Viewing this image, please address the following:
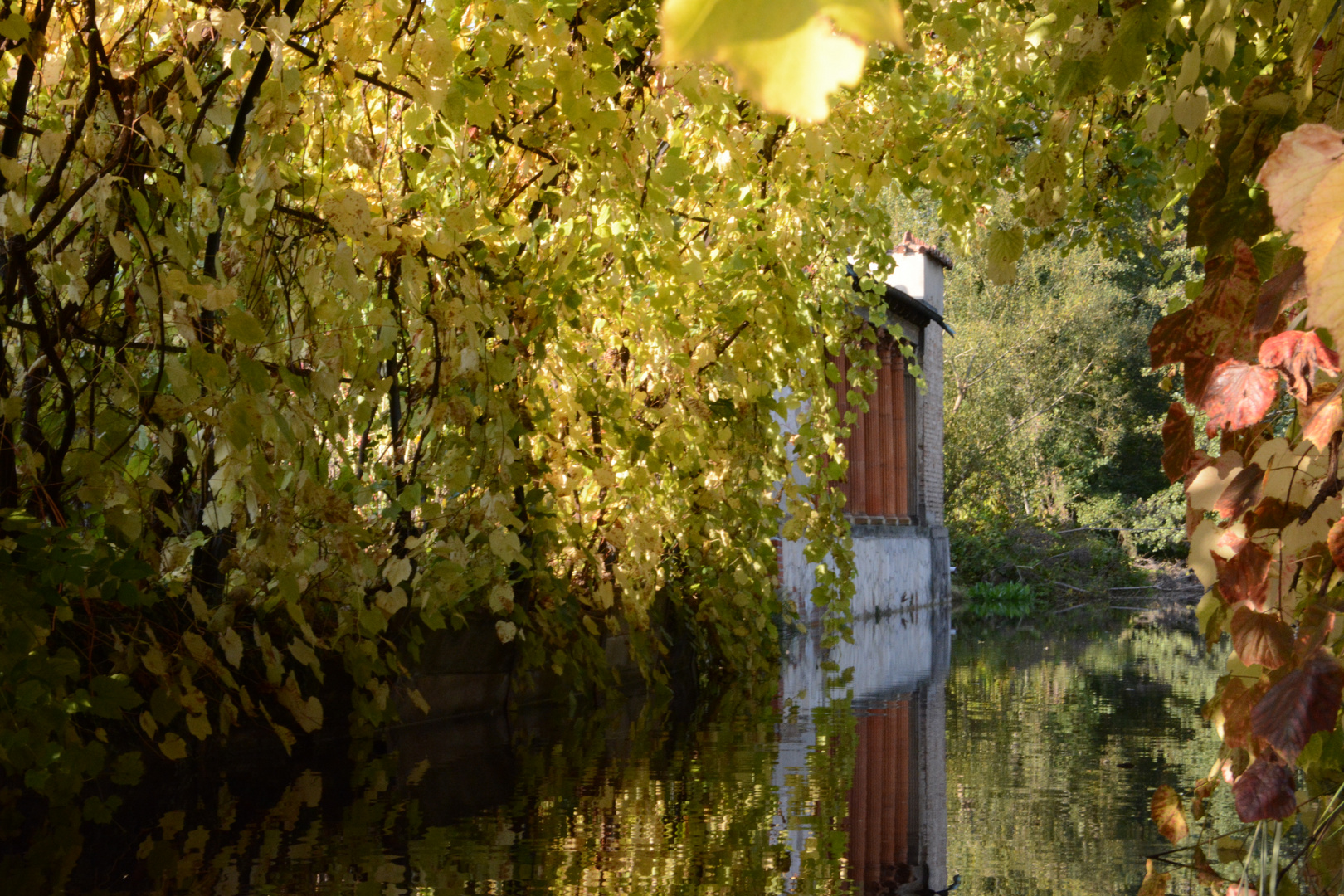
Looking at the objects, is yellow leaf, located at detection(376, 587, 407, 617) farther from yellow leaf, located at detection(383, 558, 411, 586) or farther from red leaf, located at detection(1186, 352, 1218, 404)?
red leaf, located at detection(1186, 352, 1218, 404)

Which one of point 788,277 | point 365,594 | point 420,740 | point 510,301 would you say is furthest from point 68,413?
point 788,277

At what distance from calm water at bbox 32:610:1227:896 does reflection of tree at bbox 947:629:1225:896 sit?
0.02 metres

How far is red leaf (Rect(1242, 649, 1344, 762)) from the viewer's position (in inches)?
54.5

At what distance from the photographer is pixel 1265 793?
63.2 inches

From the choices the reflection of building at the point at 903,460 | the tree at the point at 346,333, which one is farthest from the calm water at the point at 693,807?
the reflection of building at the point at 903,460

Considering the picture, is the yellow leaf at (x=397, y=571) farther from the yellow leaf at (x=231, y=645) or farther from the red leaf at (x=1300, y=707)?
the red leaf at (x=1300, y=707)

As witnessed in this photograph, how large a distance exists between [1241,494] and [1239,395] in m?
0.26

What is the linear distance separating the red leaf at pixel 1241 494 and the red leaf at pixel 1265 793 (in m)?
0.27

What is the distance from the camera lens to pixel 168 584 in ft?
14.5

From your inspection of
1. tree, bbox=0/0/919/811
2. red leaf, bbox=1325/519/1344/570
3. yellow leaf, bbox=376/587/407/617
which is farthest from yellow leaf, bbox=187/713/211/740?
red leaf, bbox=1325/519/1344/570

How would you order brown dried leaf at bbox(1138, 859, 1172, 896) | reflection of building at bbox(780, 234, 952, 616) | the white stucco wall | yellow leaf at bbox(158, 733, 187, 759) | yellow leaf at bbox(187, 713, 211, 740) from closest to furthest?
brown dried leaf at bbox(1138, 859, 1172, 896) < yellow leaf at bbox(158, 733, 187, 759) < yellow leaf at bbox(187, 713, 211, 740) < the white stucco wall < reflection of building at bbox(780, 234, 952, 616)

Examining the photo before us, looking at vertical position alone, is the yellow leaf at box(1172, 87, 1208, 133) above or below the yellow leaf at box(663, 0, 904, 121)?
above

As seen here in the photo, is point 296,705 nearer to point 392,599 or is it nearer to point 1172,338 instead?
→ point 392,599

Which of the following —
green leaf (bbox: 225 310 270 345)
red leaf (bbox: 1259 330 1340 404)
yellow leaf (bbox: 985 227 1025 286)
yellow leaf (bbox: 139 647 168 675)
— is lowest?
yellow leaf (bbox: 139 647 168 675)
